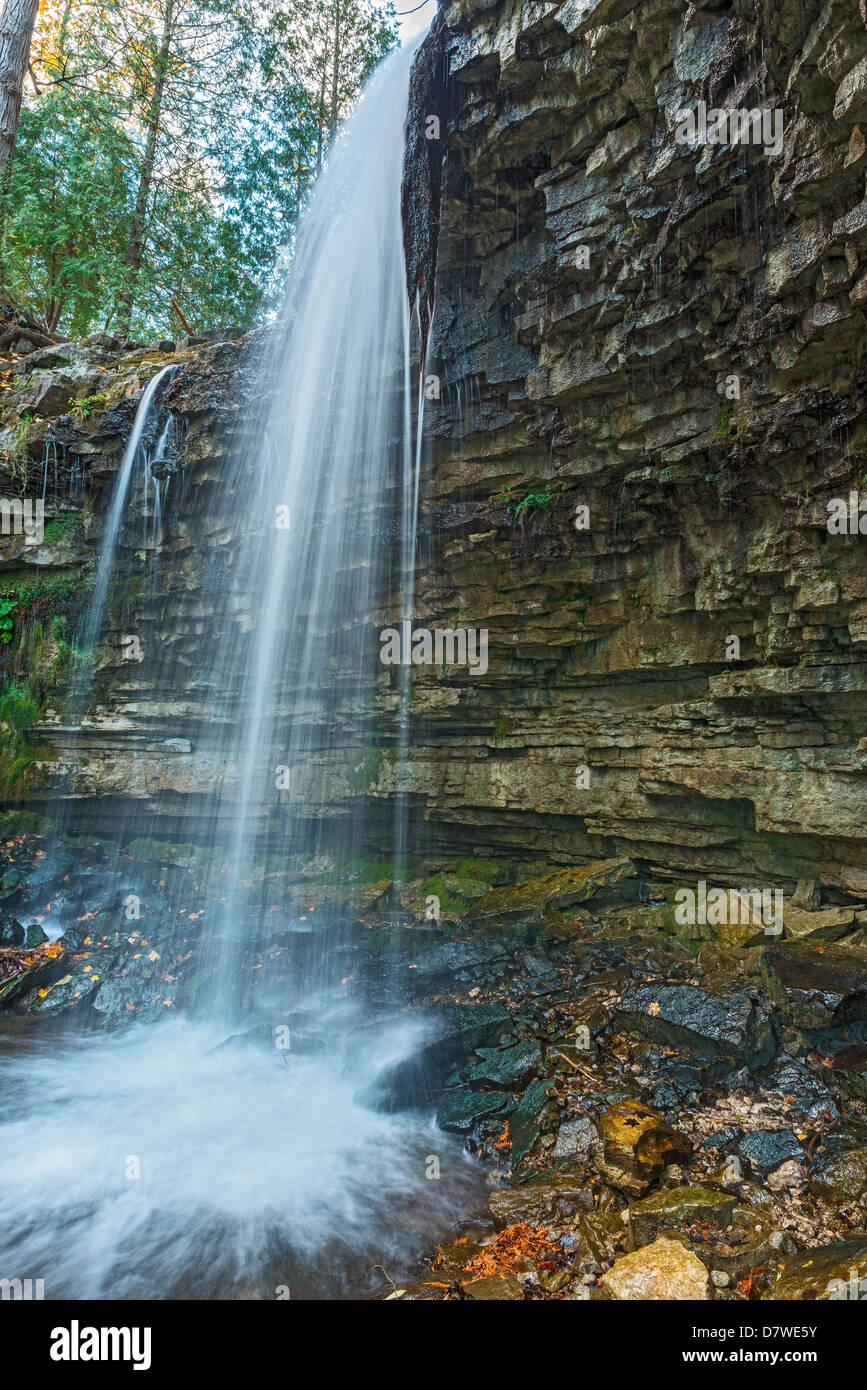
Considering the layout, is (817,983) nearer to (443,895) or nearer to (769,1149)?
(769,1149)

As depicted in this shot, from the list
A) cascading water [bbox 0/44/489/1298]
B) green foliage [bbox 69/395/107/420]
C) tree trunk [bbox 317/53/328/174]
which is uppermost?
tree trunk [bbox 317/53/328/174]

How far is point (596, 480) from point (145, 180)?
49.7 feet

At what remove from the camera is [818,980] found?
6.09 metres

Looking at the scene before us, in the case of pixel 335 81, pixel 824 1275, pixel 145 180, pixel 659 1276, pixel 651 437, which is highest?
pixel 335 81

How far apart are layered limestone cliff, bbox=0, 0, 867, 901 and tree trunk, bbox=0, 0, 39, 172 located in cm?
535

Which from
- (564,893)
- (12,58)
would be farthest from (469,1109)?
(12,58)

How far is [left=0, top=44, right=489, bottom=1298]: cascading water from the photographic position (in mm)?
4871

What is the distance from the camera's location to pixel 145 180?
624 inches

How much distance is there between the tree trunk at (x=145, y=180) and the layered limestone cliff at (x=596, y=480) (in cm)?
437

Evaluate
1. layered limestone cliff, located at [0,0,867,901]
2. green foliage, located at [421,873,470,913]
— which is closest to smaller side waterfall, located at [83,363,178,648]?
layered limestone cliff, located at [0,0,867,901]

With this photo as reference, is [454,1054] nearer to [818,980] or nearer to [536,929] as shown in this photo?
[536,929]

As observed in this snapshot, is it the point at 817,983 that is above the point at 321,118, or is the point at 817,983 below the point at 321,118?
below

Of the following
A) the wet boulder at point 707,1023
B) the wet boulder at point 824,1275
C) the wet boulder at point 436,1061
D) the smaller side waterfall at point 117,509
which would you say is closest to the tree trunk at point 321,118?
the smaller side waterfall at point 117,509

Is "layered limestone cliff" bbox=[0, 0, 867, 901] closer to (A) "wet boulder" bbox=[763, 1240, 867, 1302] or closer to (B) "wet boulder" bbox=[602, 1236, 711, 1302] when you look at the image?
(A) "wet boulder" bbox=[763, 1240, 867, 1302]
